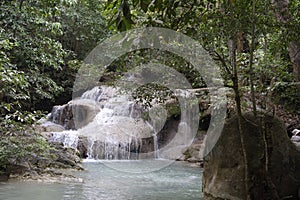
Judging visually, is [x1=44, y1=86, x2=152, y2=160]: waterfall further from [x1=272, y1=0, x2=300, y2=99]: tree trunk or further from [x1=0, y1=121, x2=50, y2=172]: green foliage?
[x1=272, y1=0, x2=300, y2=99]: tree trunk

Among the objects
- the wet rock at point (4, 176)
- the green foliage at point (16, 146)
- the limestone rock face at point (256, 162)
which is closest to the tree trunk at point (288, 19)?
the limestone rock face at point (256, 162)

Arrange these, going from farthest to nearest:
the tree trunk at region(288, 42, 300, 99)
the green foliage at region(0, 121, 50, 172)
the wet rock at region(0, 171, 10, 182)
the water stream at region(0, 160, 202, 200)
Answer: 1. the wet rock at region(0, 171, 10, 182)
2. the green foliage at region(0, 121, 50, 172)
3. the water stream at region(0, 160, 202, 200)
4. the tree trunk at region(288, 42, 300, 99)

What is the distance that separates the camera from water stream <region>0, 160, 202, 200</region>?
5605 millimetres

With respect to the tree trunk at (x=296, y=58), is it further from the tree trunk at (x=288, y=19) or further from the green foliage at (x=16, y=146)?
the green foliage at (x=16, y=146)

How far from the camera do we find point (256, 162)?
4.28 meters

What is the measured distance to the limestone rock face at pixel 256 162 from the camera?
425 centimetres

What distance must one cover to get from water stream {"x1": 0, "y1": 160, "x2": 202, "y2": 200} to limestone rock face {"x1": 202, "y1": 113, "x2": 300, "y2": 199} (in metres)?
1.40

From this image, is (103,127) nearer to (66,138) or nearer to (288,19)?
(66,138)

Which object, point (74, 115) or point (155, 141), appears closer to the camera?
point (155, 141)

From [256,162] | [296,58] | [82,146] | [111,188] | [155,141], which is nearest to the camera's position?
[296,58]

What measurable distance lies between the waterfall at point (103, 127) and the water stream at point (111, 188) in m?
3.74

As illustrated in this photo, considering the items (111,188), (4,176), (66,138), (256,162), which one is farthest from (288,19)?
(66,138)

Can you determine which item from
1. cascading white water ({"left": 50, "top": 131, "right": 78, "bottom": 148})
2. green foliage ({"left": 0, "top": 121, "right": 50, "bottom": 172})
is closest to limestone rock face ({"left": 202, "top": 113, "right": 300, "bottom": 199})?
green foliage ({"left": 0, "top": 121, "right": 50, "bottom": 172})

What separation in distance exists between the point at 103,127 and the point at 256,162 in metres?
9.54
